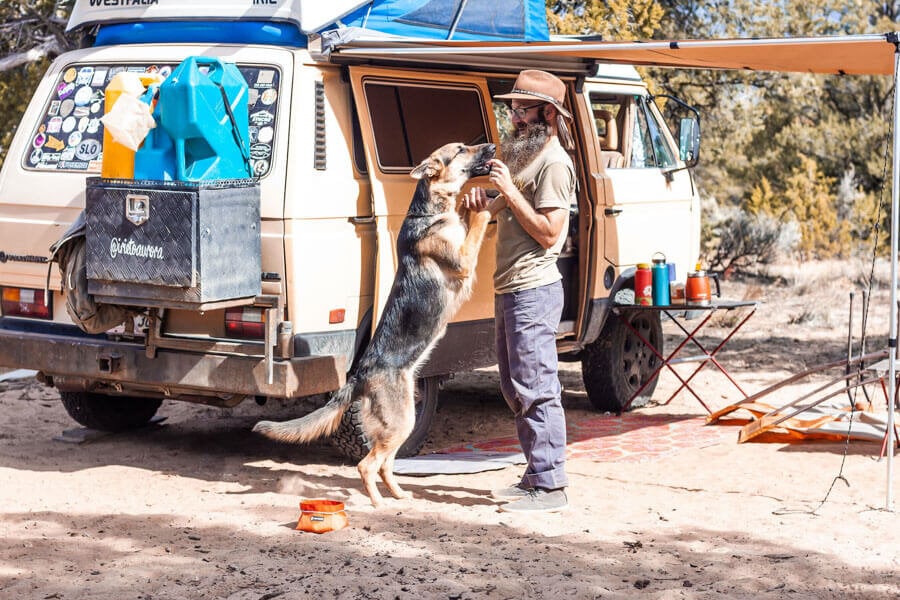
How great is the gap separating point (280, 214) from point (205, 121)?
57 cm

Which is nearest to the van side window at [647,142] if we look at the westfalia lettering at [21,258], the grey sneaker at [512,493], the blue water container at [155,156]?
the grey sneaker at [512,493]

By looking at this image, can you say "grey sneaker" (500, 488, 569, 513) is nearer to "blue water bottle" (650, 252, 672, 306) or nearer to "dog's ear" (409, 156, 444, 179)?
"dog's ear" (409, 156, 444, 179)

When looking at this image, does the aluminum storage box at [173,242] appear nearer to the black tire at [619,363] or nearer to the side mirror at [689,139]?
the black tire at [619,363]

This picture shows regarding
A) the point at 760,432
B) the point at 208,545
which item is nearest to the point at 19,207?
the point at 208,545

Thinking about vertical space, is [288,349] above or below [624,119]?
below

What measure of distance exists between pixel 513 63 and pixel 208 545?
10.8ft

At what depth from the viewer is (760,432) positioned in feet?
23.5

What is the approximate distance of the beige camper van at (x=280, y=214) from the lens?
5789mm

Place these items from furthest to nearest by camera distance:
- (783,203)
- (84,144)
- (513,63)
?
1. (783,203)
2. (513,63)
3. (84,144)

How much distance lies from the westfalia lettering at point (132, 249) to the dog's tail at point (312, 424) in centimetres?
96

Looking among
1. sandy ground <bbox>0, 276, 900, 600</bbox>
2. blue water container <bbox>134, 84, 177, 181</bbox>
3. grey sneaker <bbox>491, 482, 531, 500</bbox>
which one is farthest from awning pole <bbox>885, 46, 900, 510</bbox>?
blue water container <bbox>134, 84, 177, 181</bbox>

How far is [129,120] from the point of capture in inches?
221

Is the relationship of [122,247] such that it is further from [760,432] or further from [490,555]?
[760,432]

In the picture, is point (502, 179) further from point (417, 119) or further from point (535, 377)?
point (417, 119)
